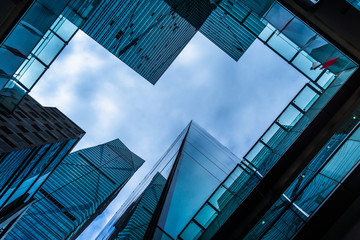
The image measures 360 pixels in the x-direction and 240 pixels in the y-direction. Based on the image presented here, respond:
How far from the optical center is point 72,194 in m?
83.0

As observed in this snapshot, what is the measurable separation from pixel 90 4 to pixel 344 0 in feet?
39.0

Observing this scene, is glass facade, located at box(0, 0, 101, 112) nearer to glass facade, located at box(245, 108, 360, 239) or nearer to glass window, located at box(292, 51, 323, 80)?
glass facade, located at box(245, 108, 360, 239)

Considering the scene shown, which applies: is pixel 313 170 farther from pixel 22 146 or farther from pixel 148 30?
pixel 148 30

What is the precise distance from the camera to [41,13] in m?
9.16

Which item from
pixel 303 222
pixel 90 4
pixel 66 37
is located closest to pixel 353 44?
pixel 303 222

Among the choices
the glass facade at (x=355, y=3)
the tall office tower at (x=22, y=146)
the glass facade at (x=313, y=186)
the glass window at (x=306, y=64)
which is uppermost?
the glass facade at (x=355, y=3)

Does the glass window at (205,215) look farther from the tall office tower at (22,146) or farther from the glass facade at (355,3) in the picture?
the tall office tower at (22,146)

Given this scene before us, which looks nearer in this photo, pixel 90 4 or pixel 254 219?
pixel 254 219

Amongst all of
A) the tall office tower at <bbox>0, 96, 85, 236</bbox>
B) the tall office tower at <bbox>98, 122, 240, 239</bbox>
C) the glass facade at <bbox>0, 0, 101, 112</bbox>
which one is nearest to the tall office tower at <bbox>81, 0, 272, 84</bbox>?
the tall office tower at <bbox>0, 96, 85, 236</bbox>

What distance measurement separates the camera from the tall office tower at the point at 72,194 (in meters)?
66.7

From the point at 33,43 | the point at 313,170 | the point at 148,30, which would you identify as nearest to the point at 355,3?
the point at 313,170

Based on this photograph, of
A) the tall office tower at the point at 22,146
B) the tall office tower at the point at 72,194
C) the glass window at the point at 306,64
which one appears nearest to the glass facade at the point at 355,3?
the glass window at the point at 306,64

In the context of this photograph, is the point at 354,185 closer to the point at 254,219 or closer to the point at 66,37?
the point at 254,219

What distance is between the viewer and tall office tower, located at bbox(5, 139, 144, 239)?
66.7m
